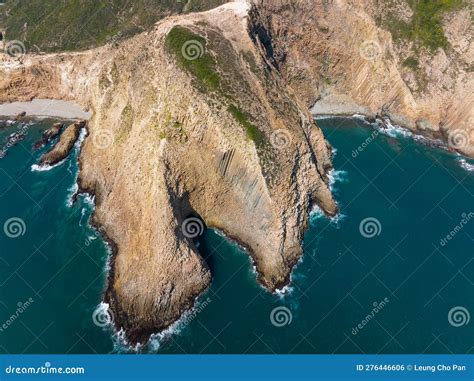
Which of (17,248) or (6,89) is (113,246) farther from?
(6,89)

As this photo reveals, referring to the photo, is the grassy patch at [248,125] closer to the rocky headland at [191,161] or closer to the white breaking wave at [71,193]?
the rocky headland at [191,161]

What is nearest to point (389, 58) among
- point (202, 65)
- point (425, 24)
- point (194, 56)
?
point (425, 24)

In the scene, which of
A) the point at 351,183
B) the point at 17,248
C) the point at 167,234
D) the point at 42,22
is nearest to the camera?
the point at 167,234

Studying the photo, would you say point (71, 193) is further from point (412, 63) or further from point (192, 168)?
point (412, 63)

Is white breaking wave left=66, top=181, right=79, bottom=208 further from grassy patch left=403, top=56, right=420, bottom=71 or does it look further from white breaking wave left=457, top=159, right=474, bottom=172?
white breaking wave left=457, top=159, right=474, bottom=172

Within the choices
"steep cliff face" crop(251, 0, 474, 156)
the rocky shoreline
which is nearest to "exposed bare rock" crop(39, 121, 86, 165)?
"steep cliff face" crop(251, 0, 474, 156)

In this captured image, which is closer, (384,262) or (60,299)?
(60,299)

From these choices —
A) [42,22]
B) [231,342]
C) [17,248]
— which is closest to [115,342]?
[231,342]

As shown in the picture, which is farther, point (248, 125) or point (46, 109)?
point (46, 109)
